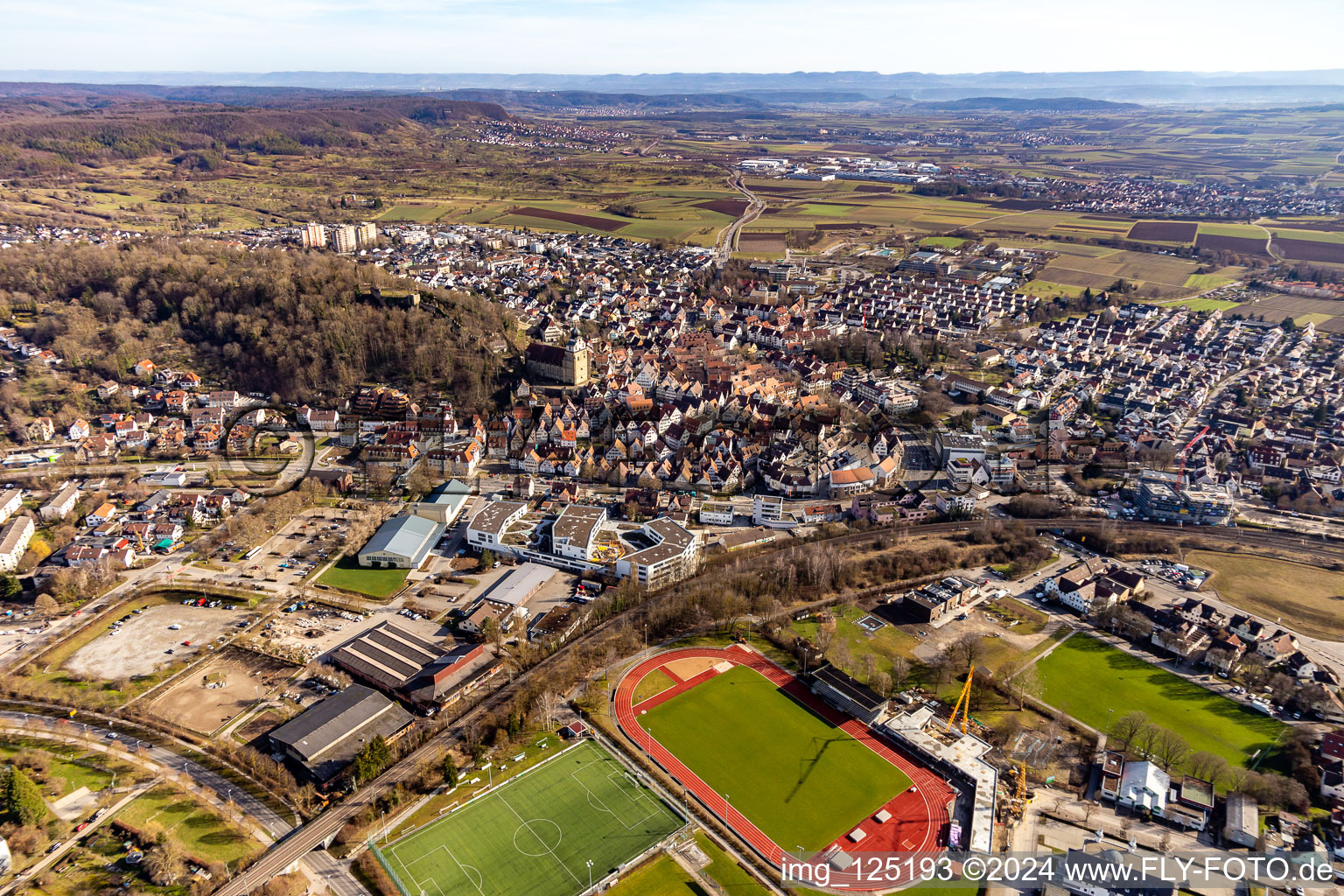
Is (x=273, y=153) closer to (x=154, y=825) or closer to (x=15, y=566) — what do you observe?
(x=15, y=566)

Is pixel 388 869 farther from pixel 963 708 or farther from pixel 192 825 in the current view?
pixel 963 708

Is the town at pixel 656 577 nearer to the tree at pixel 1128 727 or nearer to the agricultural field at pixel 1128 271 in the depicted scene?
the tree at pixel 1128 727

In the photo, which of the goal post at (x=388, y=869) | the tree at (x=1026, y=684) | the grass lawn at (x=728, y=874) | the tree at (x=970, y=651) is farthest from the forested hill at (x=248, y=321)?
the tree at (x=1026, y=684)

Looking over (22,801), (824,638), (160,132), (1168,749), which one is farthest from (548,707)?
(160,132)

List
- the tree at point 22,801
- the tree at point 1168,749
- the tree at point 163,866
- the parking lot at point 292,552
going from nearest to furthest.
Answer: the tree at point 163,866 → the tree at point 22,801 → the tree at point 1168,749 → the parking lot at point 292,552

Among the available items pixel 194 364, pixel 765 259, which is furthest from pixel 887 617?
pixel 765 259

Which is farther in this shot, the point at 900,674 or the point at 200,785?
the point at 900,674

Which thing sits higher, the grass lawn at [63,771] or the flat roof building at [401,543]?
the flat roof building at [401,543]

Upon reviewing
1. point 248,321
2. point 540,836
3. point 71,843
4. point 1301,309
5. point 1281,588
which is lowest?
point 540,836
